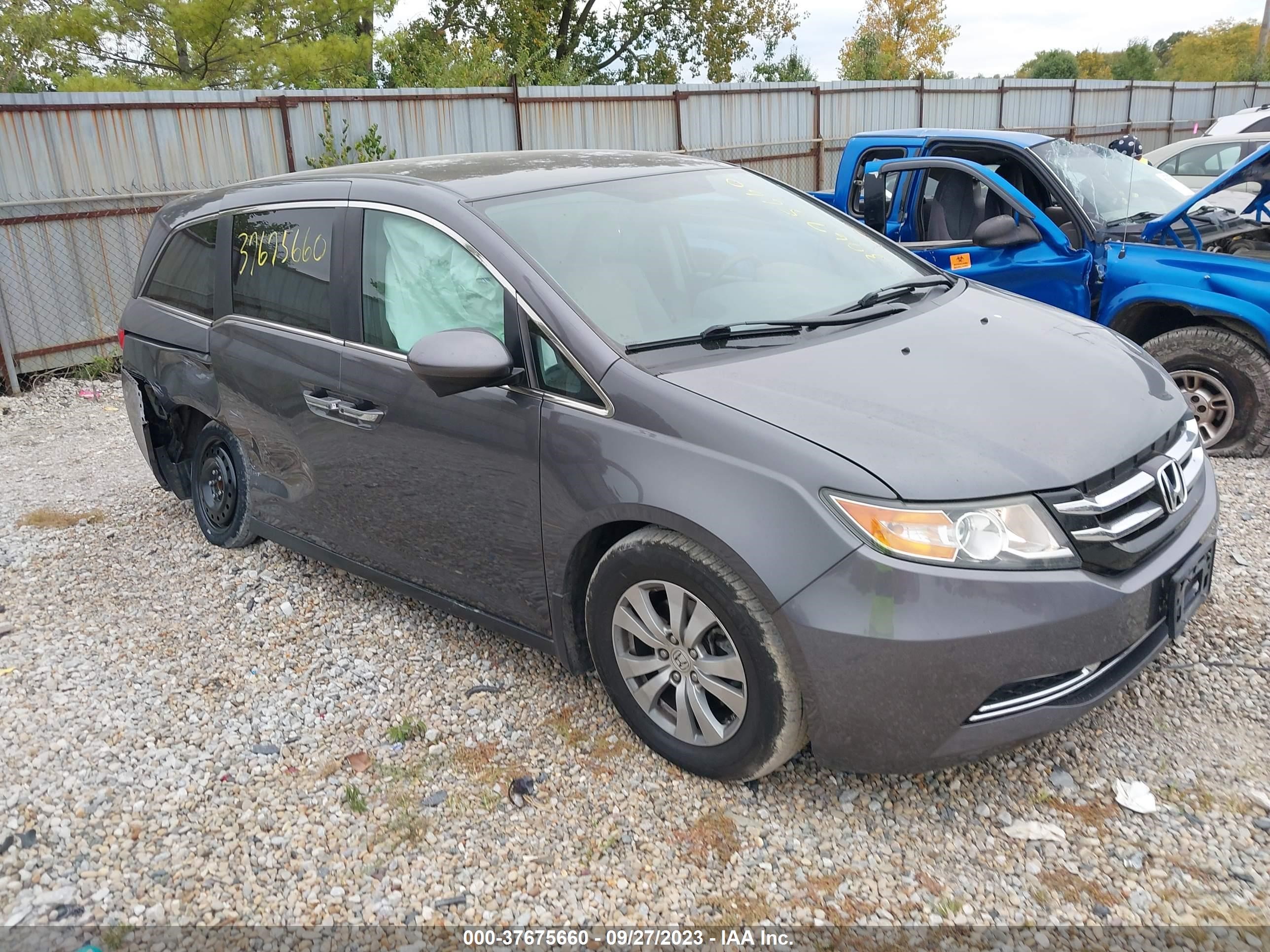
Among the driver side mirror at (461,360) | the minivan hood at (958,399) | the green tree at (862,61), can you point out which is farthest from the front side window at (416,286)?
the green tree at (862,61)

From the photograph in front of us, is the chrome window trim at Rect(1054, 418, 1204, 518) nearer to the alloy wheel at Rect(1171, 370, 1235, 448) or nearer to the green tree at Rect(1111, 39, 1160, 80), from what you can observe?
the alloy wheel at Rect(1171, 370, 1235, 448)

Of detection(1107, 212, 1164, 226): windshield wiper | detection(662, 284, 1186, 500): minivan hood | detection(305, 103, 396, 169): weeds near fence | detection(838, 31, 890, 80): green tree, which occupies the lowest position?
detection(662, 284, 1186, 500): minivan hood

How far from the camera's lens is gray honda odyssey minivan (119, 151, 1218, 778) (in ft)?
8.06

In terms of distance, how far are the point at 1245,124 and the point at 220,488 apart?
15.5 meters

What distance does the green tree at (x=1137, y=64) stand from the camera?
36.5 m

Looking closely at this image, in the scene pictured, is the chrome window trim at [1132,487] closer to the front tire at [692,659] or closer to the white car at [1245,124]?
the front tire at [692,659]

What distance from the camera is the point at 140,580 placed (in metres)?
4.64

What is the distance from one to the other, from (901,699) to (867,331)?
4.12 ft

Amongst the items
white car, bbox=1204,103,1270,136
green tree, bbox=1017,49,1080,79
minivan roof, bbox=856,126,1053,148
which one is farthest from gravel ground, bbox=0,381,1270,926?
green tree, bbox=1017,49,1080,79

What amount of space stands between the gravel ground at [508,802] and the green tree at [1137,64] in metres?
38.9

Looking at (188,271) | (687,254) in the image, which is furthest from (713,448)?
(188,271)

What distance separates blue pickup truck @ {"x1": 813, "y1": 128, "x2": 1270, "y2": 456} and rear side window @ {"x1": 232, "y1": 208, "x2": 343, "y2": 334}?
3.49 metres

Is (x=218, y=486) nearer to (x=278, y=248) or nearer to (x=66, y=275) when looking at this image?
(x=278, y=248)

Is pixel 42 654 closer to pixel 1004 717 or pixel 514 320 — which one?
pixel 514 320
